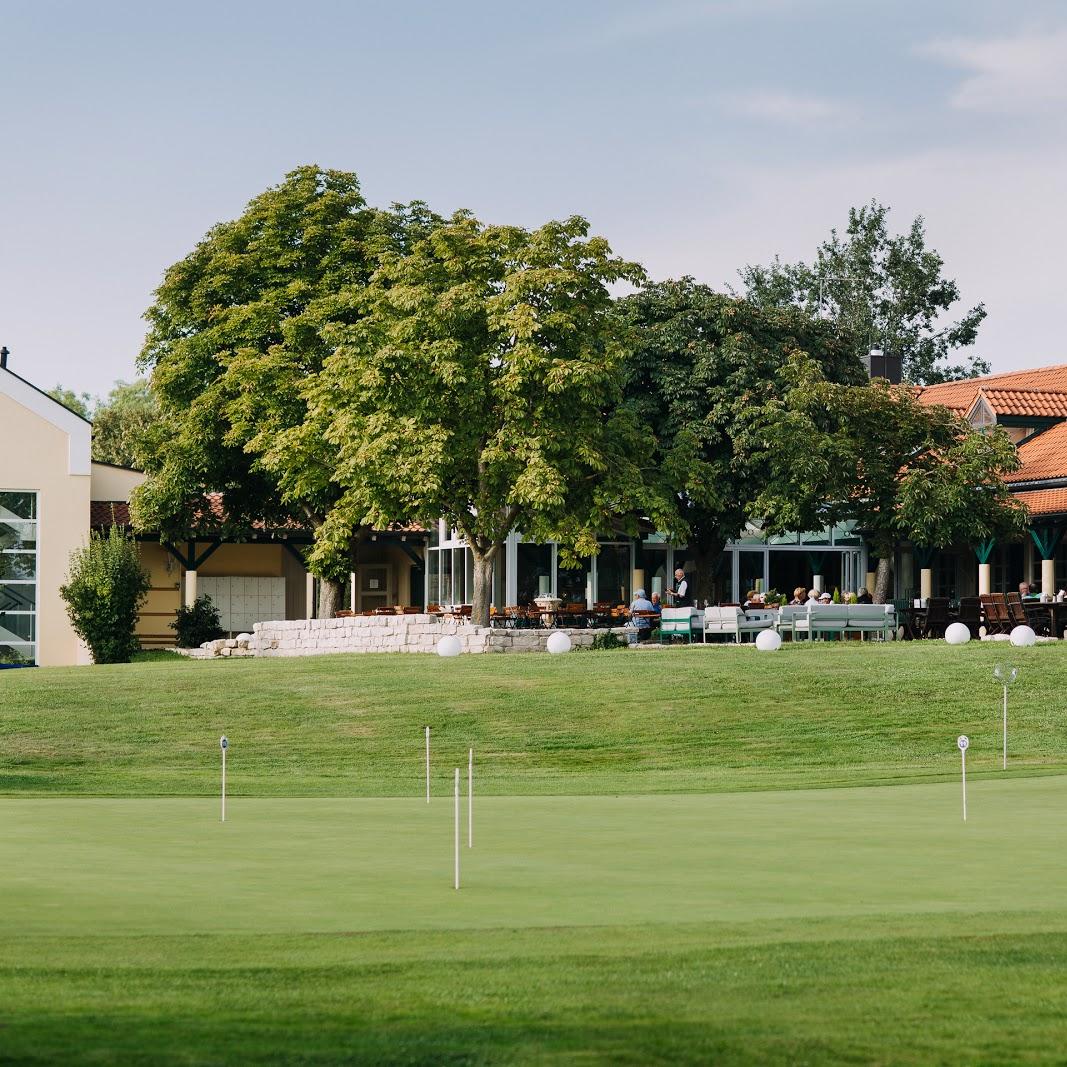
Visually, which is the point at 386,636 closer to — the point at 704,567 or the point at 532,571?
the point at 532,571

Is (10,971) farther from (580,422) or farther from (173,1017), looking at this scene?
(580,422)

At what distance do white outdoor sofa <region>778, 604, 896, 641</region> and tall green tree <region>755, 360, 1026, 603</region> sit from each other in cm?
319

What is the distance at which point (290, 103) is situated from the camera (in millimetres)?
27734

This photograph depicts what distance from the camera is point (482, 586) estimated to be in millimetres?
36969

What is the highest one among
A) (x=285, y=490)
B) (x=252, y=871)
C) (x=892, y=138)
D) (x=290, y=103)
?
(x=892, y=138)

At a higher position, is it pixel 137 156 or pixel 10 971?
pixel 137 156

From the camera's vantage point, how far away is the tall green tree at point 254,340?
4062cm

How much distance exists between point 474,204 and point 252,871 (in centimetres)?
3074

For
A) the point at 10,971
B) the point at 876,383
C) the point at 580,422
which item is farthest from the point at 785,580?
the point at 10,971

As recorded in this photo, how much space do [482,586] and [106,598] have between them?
1017 centimetres

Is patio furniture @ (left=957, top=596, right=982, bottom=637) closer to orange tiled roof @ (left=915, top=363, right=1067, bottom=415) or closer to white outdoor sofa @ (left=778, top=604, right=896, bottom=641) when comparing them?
white outdoor sofa @ (left=778, top=604, right=896, bottom=641)

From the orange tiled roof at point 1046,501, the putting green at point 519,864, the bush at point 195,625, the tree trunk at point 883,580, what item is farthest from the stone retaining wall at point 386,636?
the putting green at point 519,864

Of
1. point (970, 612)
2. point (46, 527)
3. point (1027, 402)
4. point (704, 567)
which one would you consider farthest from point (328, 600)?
point (1027, 402)

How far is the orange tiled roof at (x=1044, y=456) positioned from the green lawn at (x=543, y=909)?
18.8 metres
